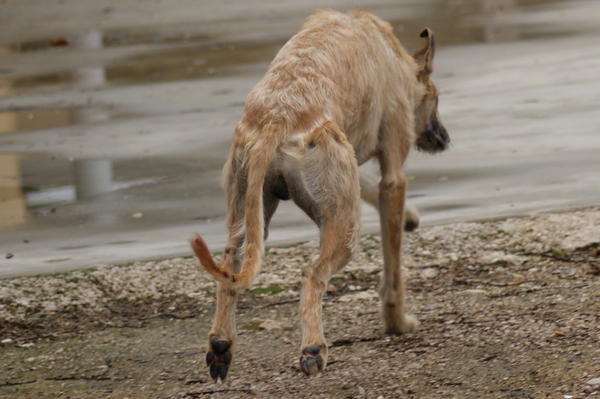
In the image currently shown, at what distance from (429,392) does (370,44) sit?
192 centimetres

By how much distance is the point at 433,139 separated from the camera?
716cm

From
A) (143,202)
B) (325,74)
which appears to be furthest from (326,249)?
(143,202)

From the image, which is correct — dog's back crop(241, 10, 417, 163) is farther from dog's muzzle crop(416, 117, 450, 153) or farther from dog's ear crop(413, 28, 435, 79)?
dog's muzzle crop(416, 117, 450, 153)

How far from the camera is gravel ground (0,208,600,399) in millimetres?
5566

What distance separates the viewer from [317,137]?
523 cm

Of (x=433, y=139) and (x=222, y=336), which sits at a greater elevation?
(x=433, y=139)

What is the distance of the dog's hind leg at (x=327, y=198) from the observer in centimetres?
518

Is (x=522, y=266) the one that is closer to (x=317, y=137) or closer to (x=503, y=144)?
(x=317, y=137)

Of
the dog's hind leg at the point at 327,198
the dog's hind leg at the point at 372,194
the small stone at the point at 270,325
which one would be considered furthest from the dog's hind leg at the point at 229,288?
the dog's hind leg at the point at 372,194

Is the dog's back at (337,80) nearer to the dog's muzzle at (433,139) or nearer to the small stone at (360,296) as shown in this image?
the dog's muzzle at (433,139)

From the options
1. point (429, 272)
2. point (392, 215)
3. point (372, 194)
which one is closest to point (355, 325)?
point (392, 215)

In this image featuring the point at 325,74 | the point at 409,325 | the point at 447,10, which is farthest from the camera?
the point at 447,10

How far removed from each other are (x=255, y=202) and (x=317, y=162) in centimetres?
33

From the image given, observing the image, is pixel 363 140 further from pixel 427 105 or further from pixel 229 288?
pixel 229 288
